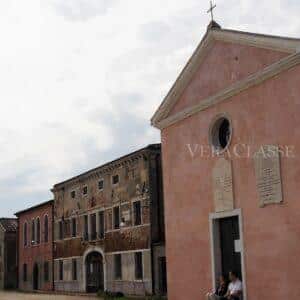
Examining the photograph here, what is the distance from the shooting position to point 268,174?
48.1ft

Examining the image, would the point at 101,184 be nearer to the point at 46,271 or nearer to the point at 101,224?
the point at 101,224

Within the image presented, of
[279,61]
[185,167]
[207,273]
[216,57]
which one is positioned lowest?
[207,273]

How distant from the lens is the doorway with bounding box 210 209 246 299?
15664 mm

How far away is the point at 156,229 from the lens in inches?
1083

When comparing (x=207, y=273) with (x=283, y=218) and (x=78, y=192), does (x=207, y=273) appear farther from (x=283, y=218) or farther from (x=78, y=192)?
(x=78, y=192)

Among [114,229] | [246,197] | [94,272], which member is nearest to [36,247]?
[94,272]

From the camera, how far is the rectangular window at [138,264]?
91.7 feet

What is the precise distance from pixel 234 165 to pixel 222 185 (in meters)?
0.76

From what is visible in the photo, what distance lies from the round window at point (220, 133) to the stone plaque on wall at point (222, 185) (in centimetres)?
51

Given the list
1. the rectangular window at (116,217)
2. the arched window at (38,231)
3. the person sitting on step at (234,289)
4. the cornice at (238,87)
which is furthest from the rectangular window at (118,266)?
the person sitting on step at (234,289)

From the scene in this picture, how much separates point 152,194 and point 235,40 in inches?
511

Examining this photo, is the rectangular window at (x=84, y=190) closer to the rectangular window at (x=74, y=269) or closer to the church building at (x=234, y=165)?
the rectangular window at (x=74, y=269)

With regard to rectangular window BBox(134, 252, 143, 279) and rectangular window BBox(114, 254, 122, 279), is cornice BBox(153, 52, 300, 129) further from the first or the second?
rectangular window BBox(114, 254, 122, 279)

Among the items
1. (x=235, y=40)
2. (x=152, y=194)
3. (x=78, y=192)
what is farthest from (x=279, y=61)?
(x=78, y=192)
